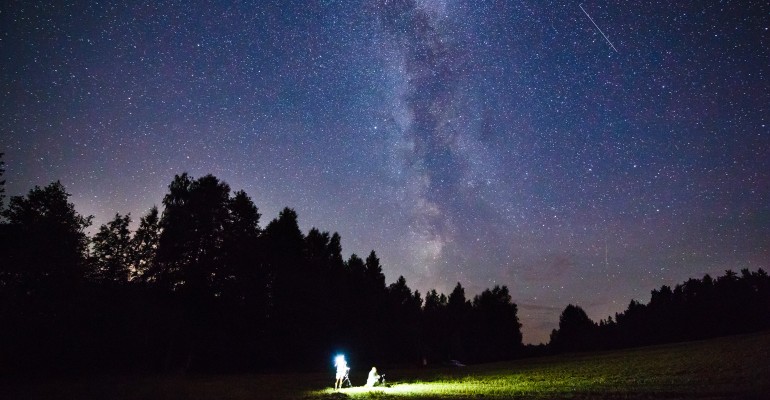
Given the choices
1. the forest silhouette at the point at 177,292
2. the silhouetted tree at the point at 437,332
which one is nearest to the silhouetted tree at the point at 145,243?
the forest silhouette at the point at 177,292

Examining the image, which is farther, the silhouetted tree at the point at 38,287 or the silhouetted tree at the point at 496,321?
the silhouetted tree at the point at 496,321

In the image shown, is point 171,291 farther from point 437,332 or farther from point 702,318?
point 702,318

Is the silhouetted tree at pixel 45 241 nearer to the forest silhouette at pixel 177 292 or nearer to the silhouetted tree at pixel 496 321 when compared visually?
the forest silhouette at pixel 177 292

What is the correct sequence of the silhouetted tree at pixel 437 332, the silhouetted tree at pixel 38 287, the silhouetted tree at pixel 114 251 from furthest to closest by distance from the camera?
the silhouetted tree at pixel 437 332, the silhouetted tree at pixel 114 251, the silhouetted tree at pixel 38 287

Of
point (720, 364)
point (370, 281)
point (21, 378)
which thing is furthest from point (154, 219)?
point (720, 364)

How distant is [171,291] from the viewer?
4672cm

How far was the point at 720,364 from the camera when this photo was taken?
27859 millimetres

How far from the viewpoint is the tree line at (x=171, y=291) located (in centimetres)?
3838

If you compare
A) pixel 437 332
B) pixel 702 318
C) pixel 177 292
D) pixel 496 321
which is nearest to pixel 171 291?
pixel 177 292

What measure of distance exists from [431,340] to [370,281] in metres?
45.7

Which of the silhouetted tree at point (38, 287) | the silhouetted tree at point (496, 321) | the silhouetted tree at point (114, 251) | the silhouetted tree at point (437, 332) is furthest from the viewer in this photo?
A: the silhouetted tree at point (496, 321)

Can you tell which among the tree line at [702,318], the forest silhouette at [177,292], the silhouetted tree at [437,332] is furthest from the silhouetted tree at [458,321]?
the forest silhouette at [177,292]

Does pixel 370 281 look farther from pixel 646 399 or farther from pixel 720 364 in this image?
pixel 646 399

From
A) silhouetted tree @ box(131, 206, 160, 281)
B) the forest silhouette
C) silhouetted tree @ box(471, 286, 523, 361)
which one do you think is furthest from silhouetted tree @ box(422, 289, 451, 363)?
silhouetted tree @ box(131, 206, 160, 281)
